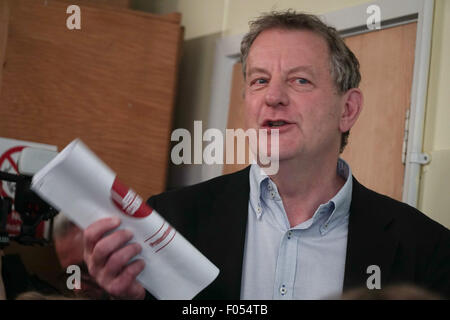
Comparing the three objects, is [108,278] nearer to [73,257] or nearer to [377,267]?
[73,257]

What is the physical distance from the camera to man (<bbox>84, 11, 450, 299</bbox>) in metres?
0.89

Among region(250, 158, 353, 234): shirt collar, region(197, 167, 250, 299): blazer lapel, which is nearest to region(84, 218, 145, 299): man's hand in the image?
region(197, 167, 250, 299): blazer lapel

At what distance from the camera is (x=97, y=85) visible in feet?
4.59

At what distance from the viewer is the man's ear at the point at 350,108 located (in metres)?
1.05

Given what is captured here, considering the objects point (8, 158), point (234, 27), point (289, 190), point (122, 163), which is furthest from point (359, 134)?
point (8, 158)

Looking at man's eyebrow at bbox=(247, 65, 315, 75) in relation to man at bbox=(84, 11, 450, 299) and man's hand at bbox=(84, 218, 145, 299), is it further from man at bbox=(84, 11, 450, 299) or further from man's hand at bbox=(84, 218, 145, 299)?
man's hand at bbox=(84, 218, 145, 299)

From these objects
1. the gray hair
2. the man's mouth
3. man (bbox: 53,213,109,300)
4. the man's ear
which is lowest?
man (bbox: 53,213,109,300)

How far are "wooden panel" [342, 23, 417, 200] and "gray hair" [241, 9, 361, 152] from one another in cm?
4

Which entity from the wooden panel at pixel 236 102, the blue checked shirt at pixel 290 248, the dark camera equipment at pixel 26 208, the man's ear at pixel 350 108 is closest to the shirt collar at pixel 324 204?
the blue checked shirt at pixel 290 248

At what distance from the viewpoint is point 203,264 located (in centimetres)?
70

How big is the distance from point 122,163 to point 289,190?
575 mm

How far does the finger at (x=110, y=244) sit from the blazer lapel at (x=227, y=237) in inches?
7.0

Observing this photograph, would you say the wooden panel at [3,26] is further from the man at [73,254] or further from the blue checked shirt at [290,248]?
the blue checked shirt at [290,248]

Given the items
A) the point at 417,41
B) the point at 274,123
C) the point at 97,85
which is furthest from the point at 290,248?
the point at 97,85
